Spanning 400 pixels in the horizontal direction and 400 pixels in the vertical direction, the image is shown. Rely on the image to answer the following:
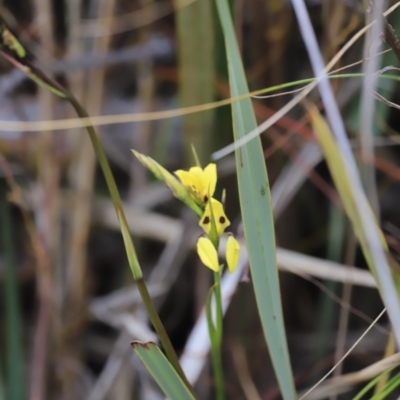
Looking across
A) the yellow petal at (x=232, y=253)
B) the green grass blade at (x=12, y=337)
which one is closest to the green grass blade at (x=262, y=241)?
the yellow petal at (x=232, y=253)

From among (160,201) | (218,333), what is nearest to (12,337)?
(160,201)

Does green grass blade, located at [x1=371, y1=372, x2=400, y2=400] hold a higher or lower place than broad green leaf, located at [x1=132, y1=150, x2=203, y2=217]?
lower

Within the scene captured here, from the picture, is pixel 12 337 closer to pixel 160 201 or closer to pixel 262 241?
pixel 160 201

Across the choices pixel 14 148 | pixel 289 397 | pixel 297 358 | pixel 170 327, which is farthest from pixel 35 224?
pixel 289 397

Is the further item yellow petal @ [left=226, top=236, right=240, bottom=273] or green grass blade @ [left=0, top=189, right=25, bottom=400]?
green grass blade @ [left=0, top=189, right=25, bottom=400]

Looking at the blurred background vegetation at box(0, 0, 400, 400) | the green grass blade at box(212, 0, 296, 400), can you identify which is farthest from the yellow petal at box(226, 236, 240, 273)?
the blurred background vegetation at box(0, 0, 400, 400)

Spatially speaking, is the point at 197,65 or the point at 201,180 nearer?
the point at 201,180

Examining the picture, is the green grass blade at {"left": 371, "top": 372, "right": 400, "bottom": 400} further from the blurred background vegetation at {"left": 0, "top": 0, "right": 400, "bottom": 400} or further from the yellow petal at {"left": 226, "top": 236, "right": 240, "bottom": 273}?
the blurred background vegetation at {"left": 0, "top": 0, "right": 400, "bottom": 400}

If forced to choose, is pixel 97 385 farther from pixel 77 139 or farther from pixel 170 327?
pixel 77 139
